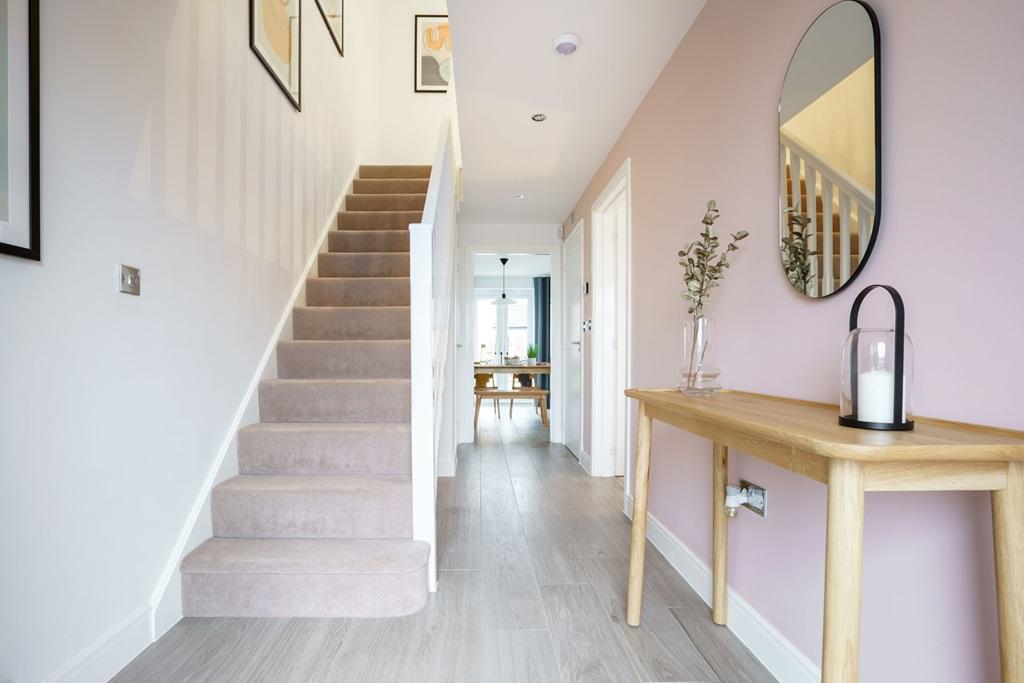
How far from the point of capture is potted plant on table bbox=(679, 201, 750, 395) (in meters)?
1.65

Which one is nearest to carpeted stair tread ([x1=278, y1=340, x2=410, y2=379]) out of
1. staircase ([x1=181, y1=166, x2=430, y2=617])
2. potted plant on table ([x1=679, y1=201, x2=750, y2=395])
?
staircase ([x1=181, y1=166, x2=430, y2=617])

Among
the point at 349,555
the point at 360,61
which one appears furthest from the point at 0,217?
the point at 360,61

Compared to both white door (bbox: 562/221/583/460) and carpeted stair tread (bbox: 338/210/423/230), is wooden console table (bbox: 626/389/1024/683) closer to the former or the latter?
white door (bbox: 562/221/583/460)

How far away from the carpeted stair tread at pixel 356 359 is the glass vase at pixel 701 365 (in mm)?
1556

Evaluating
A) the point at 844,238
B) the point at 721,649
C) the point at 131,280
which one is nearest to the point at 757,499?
the point at 721,649

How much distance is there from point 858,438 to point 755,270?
0.92 m

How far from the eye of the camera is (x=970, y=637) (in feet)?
3.03

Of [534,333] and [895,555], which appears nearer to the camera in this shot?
[895,555]

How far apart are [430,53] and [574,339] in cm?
370

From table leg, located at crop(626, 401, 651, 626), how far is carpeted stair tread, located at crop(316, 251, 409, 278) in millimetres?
2198

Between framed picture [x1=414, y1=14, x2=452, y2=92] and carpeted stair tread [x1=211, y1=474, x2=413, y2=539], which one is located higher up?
framed picture [x1=414, y1=14, x2=452, y2=92]

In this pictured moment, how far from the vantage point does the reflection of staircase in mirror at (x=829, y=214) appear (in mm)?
1161

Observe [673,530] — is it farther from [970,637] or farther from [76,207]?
[76,207]

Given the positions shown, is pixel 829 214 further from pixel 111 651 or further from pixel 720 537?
pixel 111 651
